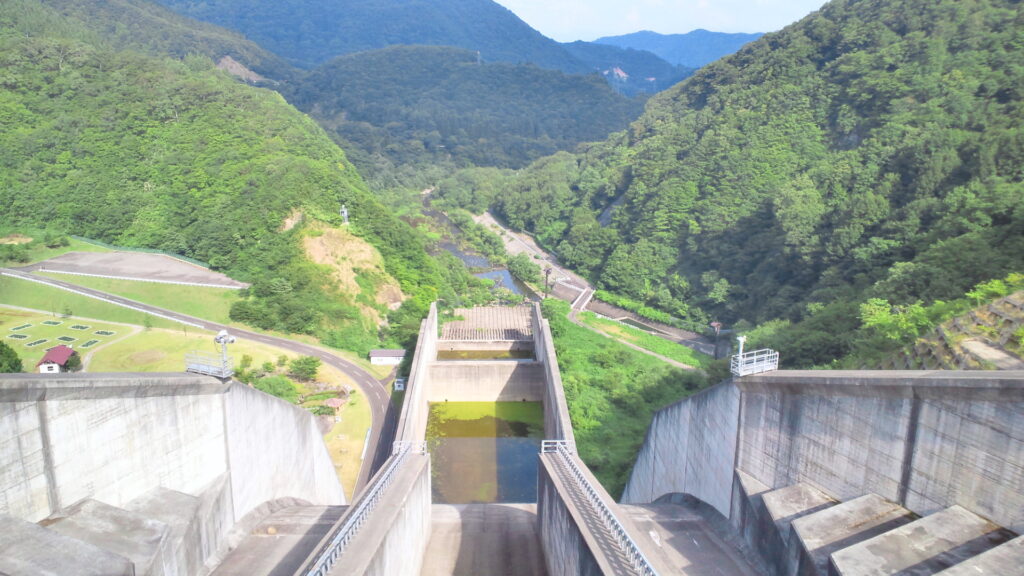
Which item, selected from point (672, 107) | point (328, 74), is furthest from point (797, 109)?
point (328, 74)

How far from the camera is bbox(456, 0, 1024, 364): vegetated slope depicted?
3200 cm

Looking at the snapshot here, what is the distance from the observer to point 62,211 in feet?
148

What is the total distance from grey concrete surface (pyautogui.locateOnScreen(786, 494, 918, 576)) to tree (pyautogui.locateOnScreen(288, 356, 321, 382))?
926 inches

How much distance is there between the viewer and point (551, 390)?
25859 millimetres

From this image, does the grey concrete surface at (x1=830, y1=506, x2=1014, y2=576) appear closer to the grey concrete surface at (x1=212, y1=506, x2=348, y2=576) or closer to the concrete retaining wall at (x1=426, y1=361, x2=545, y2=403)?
the grey concrete surface at (x1=212, y1=506, x2=348, y2=576)

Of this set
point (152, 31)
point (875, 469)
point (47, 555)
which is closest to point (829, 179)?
point (875, 469)

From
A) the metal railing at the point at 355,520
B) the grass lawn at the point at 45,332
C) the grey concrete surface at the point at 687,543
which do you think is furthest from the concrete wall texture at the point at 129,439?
the grass lawn at the point at 45,332

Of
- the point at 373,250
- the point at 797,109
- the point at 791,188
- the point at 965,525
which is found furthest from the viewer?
the point at 797,109

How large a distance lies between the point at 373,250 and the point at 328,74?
148 metres

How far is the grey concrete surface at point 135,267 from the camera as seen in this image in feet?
124

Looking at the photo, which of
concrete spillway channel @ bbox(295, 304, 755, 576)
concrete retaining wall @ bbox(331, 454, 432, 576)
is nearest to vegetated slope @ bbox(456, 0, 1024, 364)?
concrete spillway channel @ bbox(295, 304, 755, 576)

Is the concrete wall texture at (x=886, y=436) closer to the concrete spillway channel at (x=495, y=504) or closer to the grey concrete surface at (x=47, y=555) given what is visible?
the concrete spillway channel at (x=495, y=504)

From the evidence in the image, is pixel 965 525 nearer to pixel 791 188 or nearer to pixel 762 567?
pixel 762 567

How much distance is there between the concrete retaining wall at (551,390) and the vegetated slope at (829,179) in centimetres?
1082
